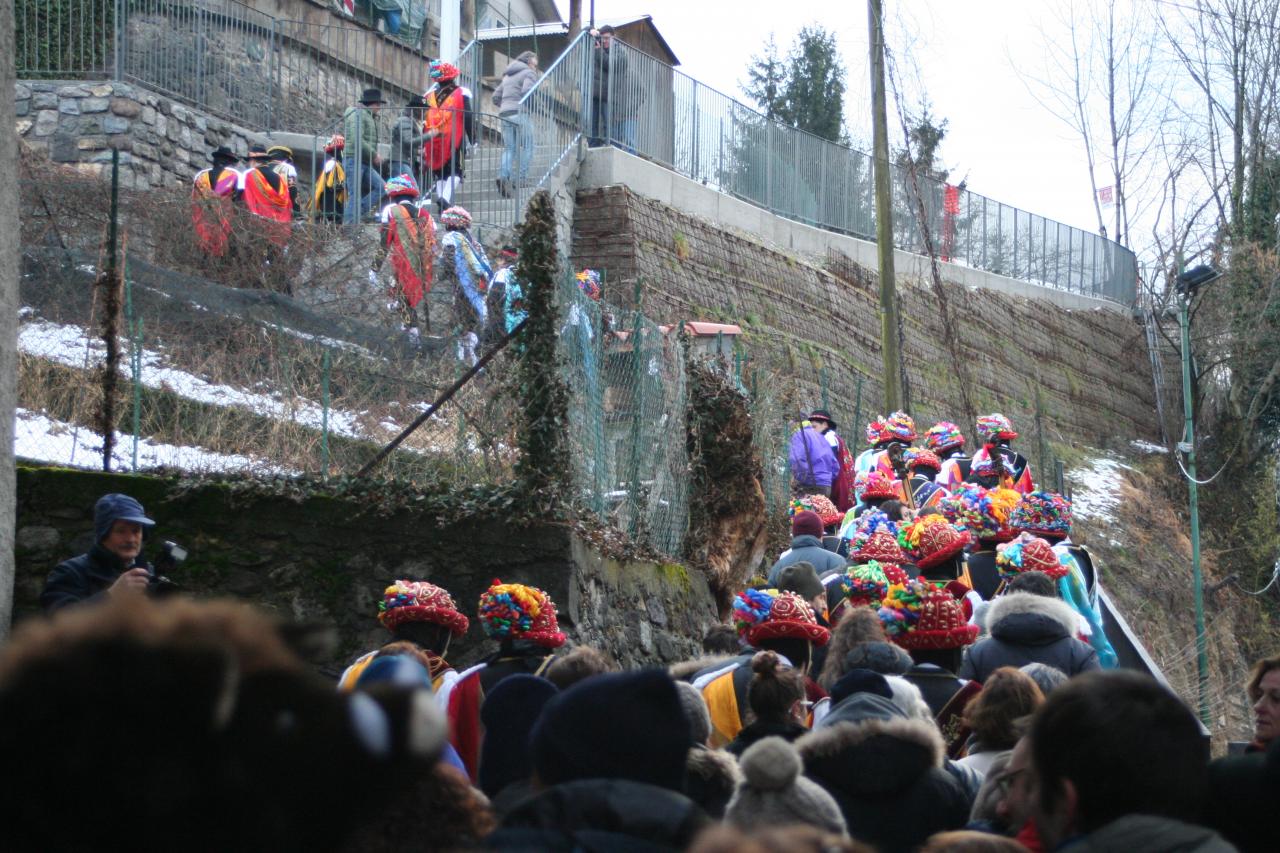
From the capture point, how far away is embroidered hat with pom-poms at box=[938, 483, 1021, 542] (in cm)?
913

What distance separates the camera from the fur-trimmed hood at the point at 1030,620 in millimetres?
6102

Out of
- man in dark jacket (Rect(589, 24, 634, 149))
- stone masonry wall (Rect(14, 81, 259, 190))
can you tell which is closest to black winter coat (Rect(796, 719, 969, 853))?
→ stone masonry wall (Rect(14, 81, 259, 190))

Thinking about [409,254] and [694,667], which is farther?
[409,254]

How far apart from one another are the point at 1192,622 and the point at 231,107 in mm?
16149

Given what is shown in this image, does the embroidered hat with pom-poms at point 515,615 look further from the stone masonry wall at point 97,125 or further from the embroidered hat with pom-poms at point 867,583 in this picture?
the stone masonry wall at point 97,125

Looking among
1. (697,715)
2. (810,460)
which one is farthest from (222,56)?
(697,715)

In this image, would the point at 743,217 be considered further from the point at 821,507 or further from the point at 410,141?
the point at 821,507

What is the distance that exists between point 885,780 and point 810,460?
10.6 m

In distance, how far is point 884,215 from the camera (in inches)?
784

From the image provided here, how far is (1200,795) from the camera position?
2756mm

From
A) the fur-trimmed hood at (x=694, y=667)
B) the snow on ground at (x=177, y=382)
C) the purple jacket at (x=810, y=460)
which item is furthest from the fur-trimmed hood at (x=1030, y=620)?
the purple jacket at (x=810, y=460)

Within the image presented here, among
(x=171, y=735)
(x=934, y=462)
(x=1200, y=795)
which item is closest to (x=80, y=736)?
(x=171, y=735)

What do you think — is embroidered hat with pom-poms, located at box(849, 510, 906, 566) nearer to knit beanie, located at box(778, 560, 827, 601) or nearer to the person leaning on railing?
knit beanie, located at box(778, 560, 827, 601)

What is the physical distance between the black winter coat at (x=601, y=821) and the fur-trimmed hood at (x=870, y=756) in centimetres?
146
